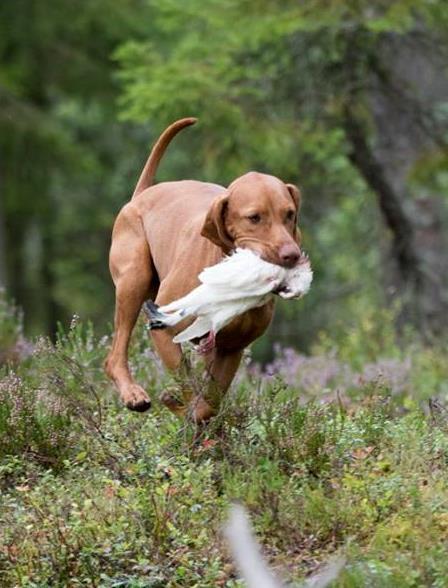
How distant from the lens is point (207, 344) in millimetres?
7035

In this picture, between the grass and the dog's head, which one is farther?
the dog's head

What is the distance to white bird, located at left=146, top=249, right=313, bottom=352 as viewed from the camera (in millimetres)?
6648

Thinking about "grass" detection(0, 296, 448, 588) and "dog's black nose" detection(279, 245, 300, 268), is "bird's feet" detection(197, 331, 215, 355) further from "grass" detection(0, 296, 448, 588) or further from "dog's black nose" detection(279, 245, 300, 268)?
"dog's black nose" detection(279, 245, 300, 268)

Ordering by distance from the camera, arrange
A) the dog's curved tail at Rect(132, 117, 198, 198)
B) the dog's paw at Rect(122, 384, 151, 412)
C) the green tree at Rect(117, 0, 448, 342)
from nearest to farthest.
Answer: the dog's paw at Rect(122, 384, 151, 412) → the dog's curved tail at Rect(132, 117, 198, 198) → the green tree at Rect(117, 0, 448, 342)

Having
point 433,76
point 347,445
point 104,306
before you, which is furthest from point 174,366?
point 104,306

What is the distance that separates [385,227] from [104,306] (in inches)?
498

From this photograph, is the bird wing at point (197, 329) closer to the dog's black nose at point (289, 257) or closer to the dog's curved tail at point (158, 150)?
the dog's black nose at point (289, 257)

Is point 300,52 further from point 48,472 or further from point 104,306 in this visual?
point 104,306

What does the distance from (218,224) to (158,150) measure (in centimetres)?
168

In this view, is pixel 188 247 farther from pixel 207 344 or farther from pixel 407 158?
pixel 407 158

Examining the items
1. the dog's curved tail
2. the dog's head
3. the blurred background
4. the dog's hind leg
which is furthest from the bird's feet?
the blurred background

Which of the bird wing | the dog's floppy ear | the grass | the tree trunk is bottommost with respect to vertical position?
the grass

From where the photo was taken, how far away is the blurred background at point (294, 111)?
15.8 metres

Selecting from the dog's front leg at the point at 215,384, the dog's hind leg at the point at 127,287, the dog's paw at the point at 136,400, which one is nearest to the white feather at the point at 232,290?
the dog's front leg at the point at 215,384
